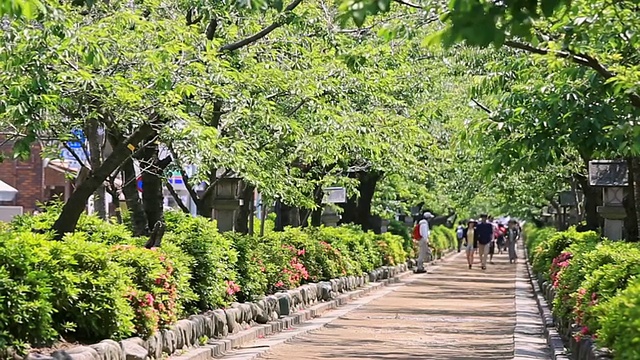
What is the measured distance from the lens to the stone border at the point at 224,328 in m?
10.4

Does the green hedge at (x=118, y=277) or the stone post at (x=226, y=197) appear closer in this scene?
the green hedge at (x=118, y=277)

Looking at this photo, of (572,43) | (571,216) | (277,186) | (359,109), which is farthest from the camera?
(571,216)

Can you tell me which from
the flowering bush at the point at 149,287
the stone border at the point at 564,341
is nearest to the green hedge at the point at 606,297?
the stone border at the point at 564,341

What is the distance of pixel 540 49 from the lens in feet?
38.5

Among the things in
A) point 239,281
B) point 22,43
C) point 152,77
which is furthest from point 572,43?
point 239,281

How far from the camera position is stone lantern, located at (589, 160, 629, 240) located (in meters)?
21.7

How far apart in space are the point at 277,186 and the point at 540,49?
8.25 meters

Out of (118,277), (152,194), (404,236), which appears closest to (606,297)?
(118,277)

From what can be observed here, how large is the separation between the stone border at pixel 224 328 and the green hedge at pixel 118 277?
0.17m

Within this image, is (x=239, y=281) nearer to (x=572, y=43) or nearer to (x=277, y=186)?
(x=277, y=186)

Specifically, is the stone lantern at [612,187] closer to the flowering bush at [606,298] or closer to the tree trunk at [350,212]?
the flowering bush at [606,298]

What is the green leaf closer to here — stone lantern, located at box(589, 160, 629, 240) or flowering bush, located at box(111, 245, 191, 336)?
flowering bush, located at box(111, 245, 191, 336)

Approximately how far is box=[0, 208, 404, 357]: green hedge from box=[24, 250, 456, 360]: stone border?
17 cm

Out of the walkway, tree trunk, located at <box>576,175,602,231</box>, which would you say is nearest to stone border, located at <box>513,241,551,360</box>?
the walkway
